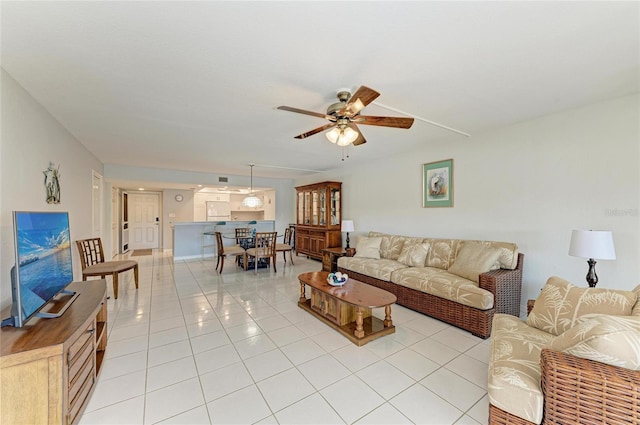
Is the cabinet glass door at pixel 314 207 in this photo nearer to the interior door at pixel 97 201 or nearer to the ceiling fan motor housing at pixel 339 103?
the ceiling fan motor housing at pixel 339 103

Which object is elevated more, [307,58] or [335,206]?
[307,58]

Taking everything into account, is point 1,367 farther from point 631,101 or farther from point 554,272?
point 631,101

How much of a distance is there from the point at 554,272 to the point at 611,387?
2323mm

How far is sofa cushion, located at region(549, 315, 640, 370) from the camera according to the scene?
109 centimetres

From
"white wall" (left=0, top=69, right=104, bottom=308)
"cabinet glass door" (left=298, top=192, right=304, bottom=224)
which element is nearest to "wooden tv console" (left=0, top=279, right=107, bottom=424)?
"white wall" (left=0, top=69, right=104, bottom=308)

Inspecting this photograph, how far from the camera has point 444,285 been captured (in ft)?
9.53

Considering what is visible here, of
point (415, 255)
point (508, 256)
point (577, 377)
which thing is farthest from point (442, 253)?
point (577, 377)

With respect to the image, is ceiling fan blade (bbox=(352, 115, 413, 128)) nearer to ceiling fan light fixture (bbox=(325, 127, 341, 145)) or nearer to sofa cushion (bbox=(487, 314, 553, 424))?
ceiling fan light fixture (bbox=(325, 127, 341, 145))

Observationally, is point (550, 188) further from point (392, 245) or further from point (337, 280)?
point (337, 280)

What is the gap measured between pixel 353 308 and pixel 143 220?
841 centimetres

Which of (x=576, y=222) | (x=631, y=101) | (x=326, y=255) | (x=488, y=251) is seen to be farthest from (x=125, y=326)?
(x=631, y=101)

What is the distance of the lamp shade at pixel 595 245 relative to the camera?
2103 mm

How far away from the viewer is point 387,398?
1733 millimetres

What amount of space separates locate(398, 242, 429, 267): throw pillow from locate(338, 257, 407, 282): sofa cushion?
102 millimetres
